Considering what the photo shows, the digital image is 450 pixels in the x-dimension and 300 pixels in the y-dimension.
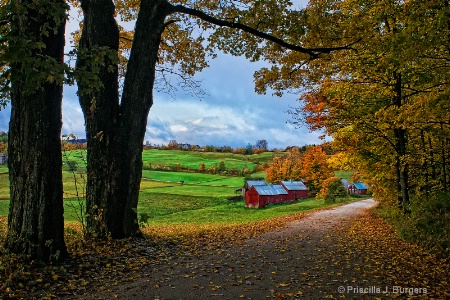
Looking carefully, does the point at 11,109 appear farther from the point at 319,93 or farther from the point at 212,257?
the point at 319,93

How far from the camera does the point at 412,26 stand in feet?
28.4

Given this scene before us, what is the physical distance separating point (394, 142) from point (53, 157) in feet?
48.5

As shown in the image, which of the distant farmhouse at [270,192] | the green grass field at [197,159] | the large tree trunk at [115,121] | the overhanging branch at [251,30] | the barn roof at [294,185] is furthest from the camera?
the green grass field at [197,159]

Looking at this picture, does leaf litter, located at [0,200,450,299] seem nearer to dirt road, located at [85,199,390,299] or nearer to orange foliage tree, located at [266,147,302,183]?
dirt road, located at [85,199,390,299]

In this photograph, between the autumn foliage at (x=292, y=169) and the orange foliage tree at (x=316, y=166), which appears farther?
the autumn foliage at (x=292, y=169)

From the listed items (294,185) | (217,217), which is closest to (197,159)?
(294,185)

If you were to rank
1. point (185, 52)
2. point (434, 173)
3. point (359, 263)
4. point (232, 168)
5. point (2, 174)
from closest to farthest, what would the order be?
point (359, 263)
point (185, 52)
point (434, 173)
point (2, 174)
point (232, 168)

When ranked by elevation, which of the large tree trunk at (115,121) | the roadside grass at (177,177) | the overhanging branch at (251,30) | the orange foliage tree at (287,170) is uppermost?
the overhanging branch at (251,30)

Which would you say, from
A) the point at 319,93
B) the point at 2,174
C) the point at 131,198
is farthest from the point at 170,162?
the point at 131,198

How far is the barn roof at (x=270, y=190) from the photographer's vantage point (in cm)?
5178

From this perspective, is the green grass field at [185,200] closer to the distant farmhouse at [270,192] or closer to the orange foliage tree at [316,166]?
the distant farmhouse at [270,192]

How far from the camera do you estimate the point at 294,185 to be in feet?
207

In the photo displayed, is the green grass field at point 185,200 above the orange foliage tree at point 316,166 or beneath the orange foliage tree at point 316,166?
beneath

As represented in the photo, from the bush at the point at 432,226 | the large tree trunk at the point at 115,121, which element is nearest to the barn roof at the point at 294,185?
the bush at the point at 432,226
